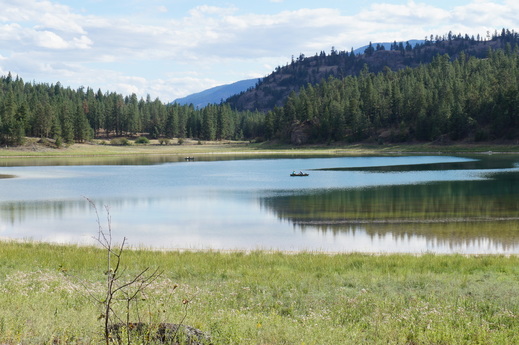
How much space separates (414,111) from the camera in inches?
6412

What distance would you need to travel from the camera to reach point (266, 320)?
11688 mm

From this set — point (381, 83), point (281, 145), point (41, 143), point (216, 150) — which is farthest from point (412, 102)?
point (41, 143)

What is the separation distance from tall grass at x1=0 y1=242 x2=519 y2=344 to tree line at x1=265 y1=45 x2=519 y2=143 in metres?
130

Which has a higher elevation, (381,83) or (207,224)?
(381,83)

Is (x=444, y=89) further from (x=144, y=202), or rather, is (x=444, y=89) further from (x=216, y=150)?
(x=144, y=202)

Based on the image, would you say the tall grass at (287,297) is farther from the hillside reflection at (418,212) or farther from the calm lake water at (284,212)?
the hillside reflection at (418,212)

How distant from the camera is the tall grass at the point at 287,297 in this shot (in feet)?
35.0

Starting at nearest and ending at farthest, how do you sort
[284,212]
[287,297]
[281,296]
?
[287,297] → [281,296] → [284,212]

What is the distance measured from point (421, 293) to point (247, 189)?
43.5m

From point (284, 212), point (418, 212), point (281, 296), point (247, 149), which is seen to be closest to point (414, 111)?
point (247, 149)

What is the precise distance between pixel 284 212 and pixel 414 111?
13296 centimetres

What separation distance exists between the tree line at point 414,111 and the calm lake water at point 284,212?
81208 millimetres

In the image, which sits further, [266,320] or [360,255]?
[360,255]

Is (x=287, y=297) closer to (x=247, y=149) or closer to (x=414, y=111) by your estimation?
(x=414, y=111)
